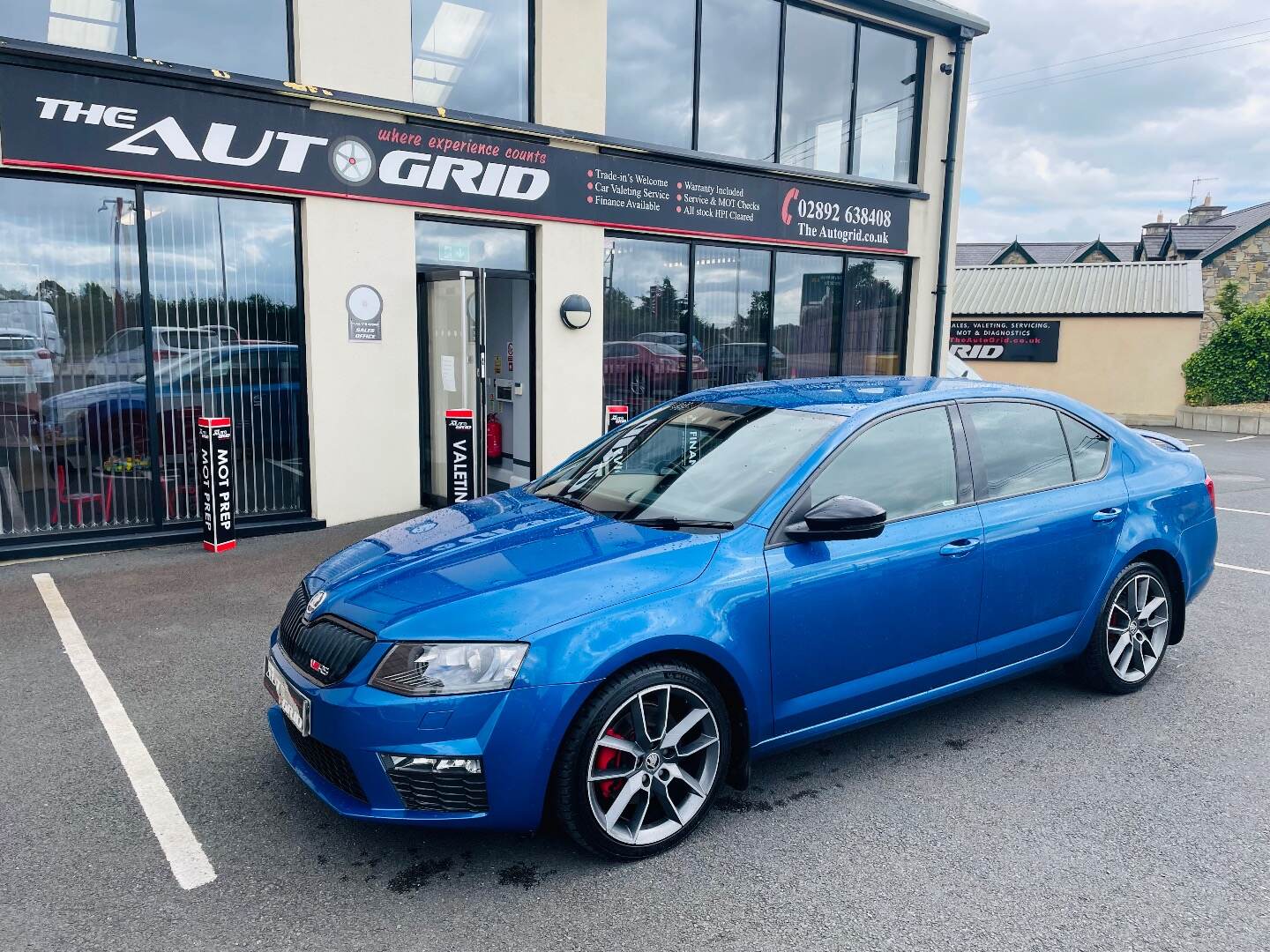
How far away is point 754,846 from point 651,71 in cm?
891

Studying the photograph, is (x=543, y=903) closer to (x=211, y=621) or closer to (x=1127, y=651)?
(x=1127, y=651)

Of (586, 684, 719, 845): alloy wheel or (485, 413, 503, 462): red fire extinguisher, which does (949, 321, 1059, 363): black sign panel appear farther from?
(586, 684, 719, 845): alloy wheel

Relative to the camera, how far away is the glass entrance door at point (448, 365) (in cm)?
861

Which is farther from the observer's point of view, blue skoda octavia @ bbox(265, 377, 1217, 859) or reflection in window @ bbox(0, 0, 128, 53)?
reflection in window @ bbox(0, 0, 128, 53)

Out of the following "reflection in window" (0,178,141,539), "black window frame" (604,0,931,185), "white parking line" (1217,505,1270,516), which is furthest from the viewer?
"black window frame" (604,0,931,185)

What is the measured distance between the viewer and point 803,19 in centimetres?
1120

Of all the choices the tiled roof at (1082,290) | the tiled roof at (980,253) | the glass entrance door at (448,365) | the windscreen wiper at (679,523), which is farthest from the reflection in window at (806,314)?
the tiled roof at (980,253)

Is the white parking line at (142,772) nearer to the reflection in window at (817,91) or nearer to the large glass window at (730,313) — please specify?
the large glass window at (730,313)

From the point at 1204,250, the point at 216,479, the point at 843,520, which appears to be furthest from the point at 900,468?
the point at 1204,250

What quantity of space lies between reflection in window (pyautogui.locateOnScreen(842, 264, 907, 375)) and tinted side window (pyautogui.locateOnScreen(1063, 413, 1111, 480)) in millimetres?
7735

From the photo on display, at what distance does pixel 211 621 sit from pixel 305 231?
380 cm

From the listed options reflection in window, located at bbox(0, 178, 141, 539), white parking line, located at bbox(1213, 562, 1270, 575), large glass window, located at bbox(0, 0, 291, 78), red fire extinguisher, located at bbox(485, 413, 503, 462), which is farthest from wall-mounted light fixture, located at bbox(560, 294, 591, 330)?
white parking line, located at bbox(1213, 562, 1270, 575)

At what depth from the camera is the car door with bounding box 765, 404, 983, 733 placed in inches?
132

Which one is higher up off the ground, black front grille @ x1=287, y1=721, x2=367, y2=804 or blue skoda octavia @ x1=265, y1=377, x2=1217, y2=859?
blue skoda octavia @ x1=265, y1=377, x2=1217, y2=859
